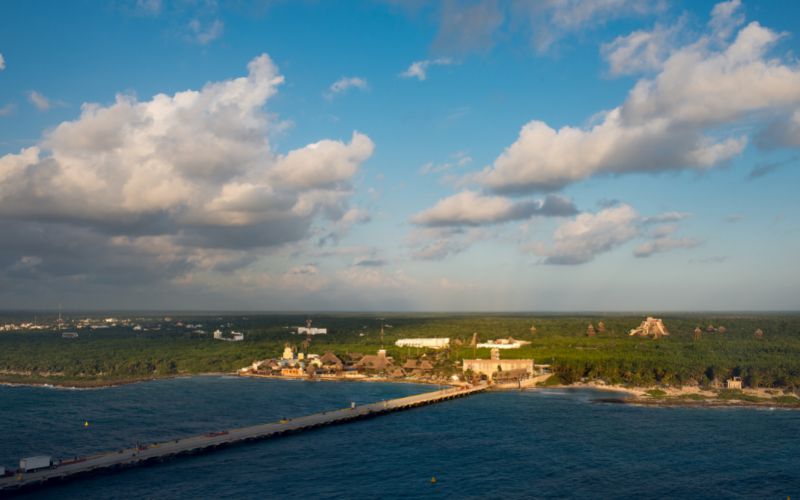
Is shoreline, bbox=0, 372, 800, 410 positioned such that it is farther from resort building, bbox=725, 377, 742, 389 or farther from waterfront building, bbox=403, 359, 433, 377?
waterfront building, bbox=403, 359, 433, 377

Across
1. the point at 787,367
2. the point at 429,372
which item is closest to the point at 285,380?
the point at 429,372

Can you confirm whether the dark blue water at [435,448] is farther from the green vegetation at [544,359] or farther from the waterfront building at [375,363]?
the waterfront building at [375,363]

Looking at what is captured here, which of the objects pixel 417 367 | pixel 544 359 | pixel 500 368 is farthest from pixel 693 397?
pixel 417 367

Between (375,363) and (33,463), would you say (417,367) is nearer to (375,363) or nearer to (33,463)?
(375,363)

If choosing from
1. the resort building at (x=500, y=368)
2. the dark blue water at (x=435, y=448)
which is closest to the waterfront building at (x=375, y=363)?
the resort building at (x=500, y=368)

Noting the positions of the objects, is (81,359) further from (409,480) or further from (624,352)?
(624,352)

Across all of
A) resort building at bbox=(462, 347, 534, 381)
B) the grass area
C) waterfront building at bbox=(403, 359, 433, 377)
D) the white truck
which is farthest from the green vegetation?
the white truck

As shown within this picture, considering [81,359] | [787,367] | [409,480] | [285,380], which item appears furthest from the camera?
[81,359]
